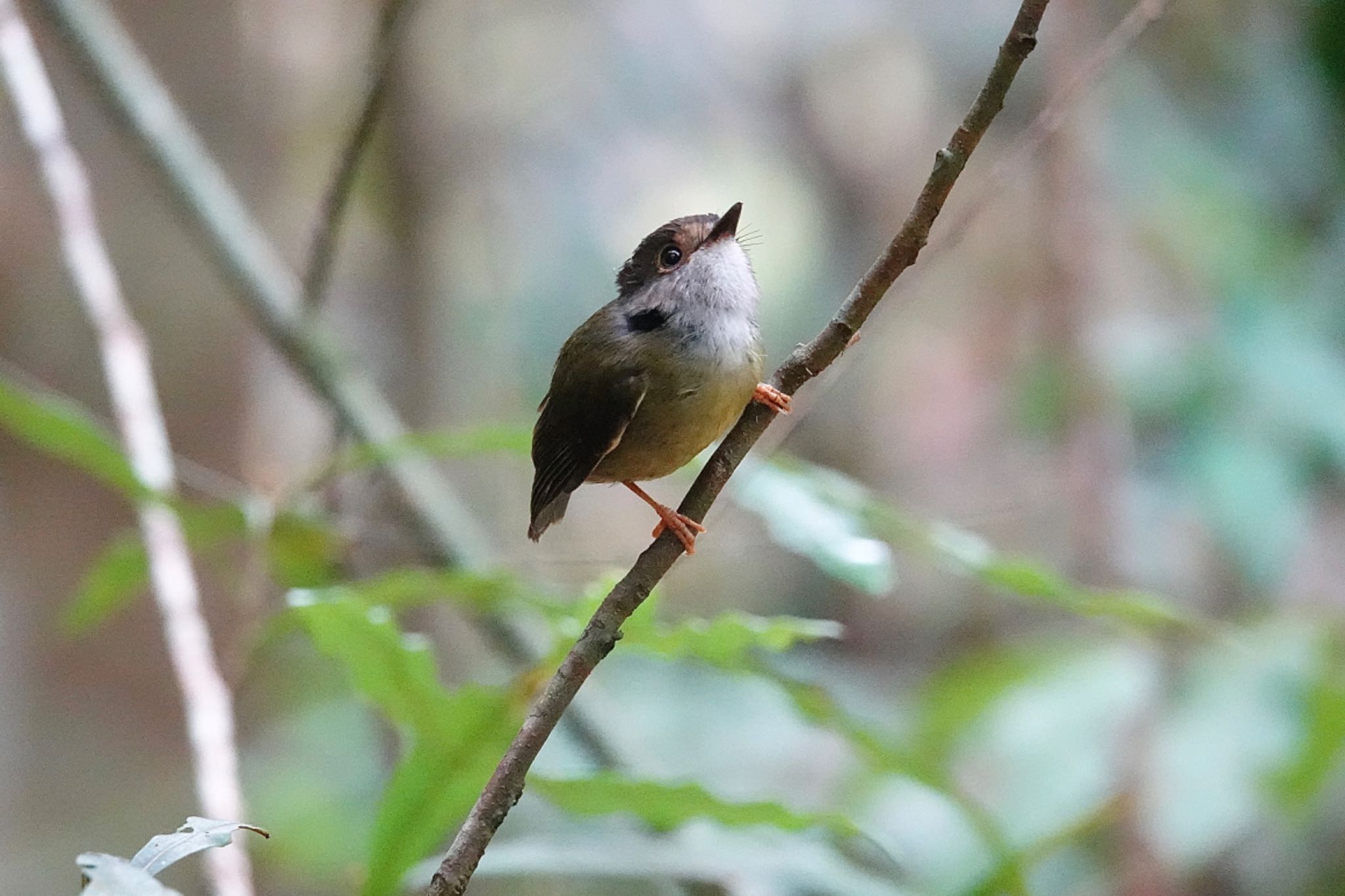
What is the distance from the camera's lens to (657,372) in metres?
2.09

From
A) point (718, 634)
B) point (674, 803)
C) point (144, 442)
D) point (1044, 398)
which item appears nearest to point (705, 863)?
point (674, 803)

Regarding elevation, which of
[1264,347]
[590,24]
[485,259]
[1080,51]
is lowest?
[1264,347]

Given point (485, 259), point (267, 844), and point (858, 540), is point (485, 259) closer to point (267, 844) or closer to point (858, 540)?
point (267, 844)

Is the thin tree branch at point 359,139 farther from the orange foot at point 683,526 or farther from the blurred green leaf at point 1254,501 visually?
the blurred green leaf at point 1254,501

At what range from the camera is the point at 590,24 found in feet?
21.8

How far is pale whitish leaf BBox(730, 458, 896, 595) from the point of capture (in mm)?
1952

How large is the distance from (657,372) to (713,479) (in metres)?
0.55

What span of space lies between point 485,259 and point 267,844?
2856 mm

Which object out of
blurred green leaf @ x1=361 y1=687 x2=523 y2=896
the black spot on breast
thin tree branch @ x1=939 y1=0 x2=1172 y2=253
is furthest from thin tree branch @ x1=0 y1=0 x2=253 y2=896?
thin tree branch @ x1=939 y1=0 x2=1172 y2=253

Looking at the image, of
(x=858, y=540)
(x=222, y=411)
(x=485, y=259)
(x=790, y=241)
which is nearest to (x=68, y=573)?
(x=222, y=411)

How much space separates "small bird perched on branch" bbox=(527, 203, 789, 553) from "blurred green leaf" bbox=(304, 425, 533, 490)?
0.17 meters

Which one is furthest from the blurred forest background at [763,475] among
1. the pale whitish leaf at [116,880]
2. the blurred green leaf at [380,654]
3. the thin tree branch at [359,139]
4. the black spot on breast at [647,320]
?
the pale whitish leaf at [116,880]

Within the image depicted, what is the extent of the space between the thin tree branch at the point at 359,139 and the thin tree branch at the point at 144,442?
A: 16.9 inches

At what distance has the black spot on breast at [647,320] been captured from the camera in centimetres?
215
